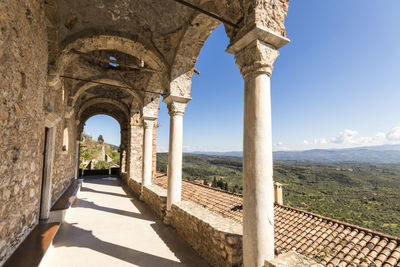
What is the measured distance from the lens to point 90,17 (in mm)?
4922

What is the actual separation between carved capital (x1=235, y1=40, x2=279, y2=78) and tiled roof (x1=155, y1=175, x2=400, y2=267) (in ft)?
16.4

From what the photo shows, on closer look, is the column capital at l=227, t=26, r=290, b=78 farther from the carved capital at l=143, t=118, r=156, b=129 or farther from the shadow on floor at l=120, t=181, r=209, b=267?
the carved capital at l=143, t=118, r=156, b=129

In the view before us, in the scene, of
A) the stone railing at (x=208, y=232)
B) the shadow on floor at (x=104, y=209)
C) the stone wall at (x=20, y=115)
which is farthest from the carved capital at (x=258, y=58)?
the shadow on floor at (x=104, y=209)

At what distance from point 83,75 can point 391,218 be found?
1647 inches

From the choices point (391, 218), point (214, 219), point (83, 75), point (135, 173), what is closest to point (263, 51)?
point (214, 219)

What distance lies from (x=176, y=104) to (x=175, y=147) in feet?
3.81

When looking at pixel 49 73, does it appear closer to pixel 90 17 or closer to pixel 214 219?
pixel 90 17

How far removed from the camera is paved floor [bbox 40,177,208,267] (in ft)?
11.6

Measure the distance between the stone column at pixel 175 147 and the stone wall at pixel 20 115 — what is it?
281cm

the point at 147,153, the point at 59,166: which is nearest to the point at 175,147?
the point at 147,153

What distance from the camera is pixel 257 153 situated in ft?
8.74

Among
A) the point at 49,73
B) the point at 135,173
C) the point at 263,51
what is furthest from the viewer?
the point at 135,173

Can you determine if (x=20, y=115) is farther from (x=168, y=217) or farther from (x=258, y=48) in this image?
(x=168, y=217)

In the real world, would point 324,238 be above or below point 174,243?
below
